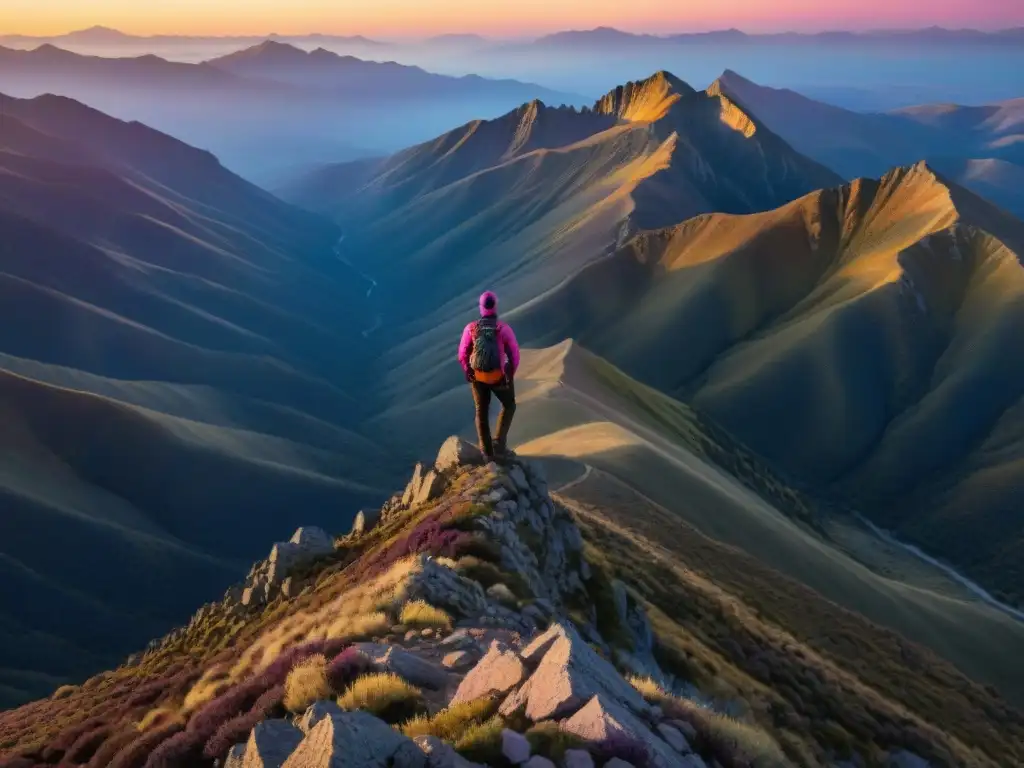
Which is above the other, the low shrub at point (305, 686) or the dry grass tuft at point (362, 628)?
the low shrub at point (305, 686)

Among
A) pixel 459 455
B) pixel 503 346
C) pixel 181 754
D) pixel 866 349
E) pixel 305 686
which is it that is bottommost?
pixel 181 754

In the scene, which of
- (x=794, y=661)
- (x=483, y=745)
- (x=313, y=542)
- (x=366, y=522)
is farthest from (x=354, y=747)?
(x=366, y=522)

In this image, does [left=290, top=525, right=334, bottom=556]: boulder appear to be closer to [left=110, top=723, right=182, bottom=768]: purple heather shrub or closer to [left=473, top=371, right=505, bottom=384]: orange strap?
[left=473, top=371, right=505, bottom=384]: orange strap

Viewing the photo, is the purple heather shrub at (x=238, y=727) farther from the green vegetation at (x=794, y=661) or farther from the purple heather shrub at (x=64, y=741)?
the green vegetation at (x=794, y=661)

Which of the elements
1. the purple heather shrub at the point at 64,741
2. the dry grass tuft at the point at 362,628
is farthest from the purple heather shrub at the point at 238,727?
the purple heather shrub at the point at 64,741

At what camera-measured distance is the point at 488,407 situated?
24578mm

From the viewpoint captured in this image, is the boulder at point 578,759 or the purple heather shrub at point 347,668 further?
the purple heather shrub at point 347,668

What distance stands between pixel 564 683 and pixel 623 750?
4.18ft

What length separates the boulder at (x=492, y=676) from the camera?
457 inches

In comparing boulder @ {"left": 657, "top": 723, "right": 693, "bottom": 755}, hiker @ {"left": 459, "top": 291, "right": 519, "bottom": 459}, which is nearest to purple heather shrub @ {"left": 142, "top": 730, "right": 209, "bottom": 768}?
boulder @ {"left": 657, "top": 723, "right": 693, "bottom": 755}

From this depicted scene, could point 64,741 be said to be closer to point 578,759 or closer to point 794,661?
point 578,759

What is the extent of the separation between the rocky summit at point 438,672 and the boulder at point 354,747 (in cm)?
2

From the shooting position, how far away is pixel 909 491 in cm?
13325

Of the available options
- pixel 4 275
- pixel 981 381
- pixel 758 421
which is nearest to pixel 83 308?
pixel 4 275
